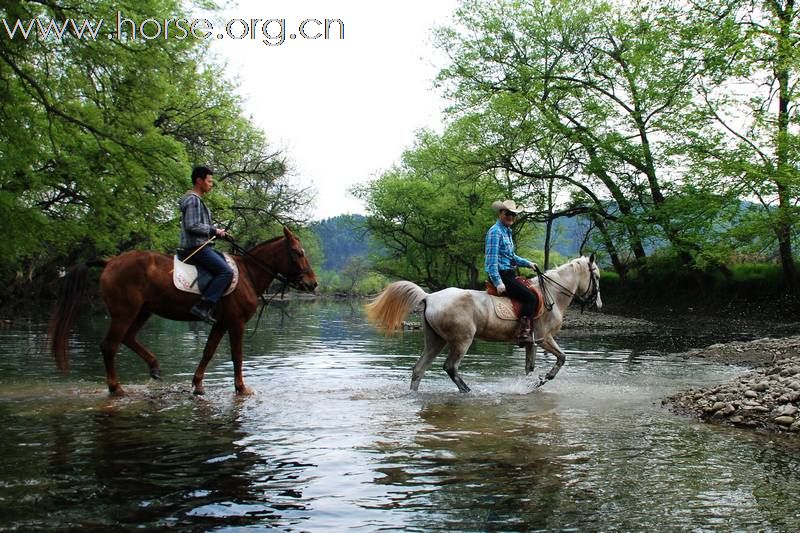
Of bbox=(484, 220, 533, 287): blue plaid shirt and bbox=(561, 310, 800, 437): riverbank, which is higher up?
bbox=(484, 220, 533, 287): blue plaid shirt

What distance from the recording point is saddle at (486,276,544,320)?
11867 millimetres

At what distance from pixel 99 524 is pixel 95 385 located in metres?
7.43

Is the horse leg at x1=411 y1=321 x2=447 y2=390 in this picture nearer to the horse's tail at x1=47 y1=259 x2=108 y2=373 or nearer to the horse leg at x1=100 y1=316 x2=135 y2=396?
the horse leg at x1=100 y1=316 x2=135 y2=396

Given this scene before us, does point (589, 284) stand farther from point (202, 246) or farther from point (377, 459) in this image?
point (377, 459)

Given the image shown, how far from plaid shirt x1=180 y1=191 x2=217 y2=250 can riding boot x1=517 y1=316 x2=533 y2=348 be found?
5281mm

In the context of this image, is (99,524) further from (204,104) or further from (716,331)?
(204,104)

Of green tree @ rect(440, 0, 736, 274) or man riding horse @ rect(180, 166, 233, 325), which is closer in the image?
man riding horse @ rect(180, 166, 233, 325)

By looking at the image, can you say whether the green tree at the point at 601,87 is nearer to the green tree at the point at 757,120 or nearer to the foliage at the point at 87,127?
the green tree at the point at 757,120

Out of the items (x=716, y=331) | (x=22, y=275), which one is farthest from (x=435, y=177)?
(x=716, y=331)

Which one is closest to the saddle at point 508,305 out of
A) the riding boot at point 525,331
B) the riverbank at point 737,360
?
the riding boot at point 525,331

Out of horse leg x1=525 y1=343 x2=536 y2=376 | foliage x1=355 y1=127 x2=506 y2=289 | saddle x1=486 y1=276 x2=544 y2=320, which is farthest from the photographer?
foliage x1=355 y1=127 x2=506 y2=289

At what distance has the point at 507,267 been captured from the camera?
39.2ft

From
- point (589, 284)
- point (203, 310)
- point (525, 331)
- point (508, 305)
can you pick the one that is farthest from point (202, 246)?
point (589, 284)

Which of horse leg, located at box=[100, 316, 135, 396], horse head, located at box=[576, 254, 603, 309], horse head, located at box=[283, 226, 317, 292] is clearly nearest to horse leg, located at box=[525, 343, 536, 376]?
horse head, located at box=[576, 254, 603, 309]
